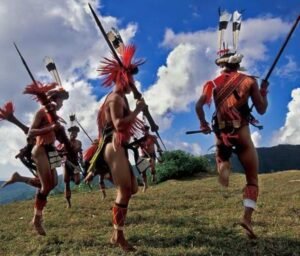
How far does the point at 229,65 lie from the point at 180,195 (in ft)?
23.9

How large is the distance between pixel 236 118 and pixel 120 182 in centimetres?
182

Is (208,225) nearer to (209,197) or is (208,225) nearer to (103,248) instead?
(103,248)

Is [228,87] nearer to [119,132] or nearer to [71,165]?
[119,132]

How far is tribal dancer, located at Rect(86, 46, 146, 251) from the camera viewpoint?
24.6ft

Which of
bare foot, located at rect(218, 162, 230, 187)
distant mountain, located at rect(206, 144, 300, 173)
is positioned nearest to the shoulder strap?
bare foot, located at rect(218, 162, 230, 187)

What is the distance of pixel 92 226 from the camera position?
1027 centimetres

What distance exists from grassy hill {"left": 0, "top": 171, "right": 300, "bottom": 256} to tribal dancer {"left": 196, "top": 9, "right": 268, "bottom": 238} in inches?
22.4

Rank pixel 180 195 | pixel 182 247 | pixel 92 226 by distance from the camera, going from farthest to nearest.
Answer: pixel 180 195
pixel 92 226
pixel 182 247

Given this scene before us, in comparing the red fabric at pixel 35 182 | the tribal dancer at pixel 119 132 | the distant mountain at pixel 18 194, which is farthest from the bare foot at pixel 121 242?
the distant mountain at pixel 18 194

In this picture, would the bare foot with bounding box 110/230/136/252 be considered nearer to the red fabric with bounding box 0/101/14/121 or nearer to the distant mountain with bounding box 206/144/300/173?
the red fabric with bounding box 0/101/14/121

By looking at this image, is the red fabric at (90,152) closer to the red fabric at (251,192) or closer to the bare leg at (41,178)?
the bare leg at (41,178)

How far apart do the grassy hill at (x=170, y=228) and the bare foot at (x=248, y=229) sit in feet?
0.35

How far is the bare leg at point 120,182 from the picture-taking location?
7.50 m

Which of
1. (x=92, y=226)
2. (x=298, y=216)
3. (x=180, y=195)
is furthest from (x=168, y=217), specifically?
(x=180, y=195)
